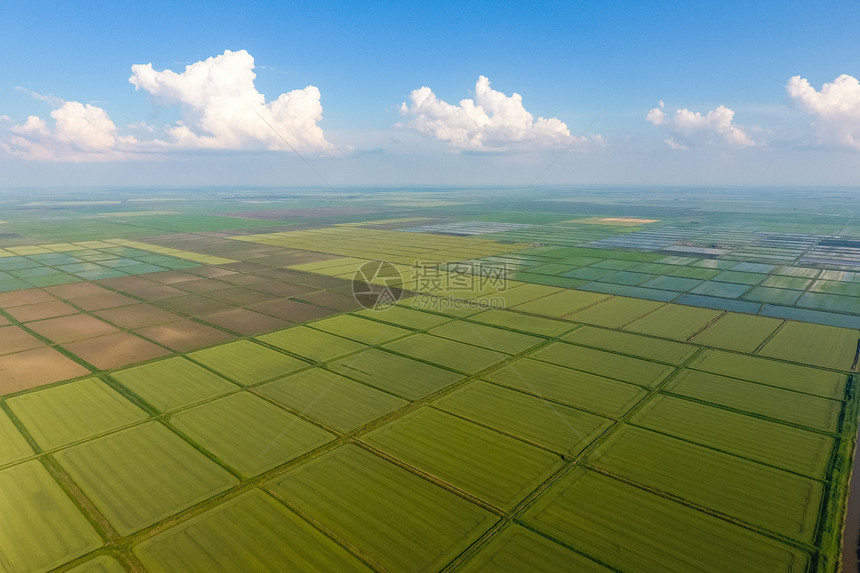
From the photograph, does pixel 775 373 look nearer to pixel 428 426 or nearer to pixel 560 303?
pixel 560 303

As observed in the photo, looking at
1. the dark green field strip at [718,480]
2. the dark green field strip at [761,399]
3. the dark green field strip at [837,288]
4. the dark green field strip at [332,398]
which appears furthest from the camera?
the dark green field strip at [837,288]

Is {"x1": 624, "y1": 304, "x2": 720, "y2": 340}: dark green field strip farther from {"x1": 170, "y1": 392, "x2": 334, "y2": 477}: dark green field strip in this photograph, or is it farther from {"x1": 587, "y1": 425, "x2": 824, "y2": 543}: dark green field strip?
{"x1": 170, "y1": 392, "x2": 334, "y2": 477}: dark green field strip

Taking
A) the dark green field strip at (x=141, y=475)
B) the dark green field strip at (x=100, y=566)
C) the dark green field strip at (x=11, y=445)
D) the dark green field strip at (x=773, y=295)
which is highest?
the dark green field strip at (x=773, y=295)

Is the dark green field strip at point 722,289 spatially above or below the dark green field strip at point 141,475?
Answer: above

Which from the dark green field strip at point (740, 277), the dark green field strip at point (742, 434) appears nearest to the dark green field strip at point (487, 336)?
the dark green field strip at point (742, 434)

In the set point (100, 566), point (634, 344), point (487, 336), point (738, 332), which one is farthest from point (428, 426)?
point (738, 332)

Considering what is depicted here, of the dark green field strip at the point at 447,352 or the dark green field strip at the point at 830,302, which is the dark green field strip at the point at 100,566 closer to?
the dark green field strip at the point at 447,352
